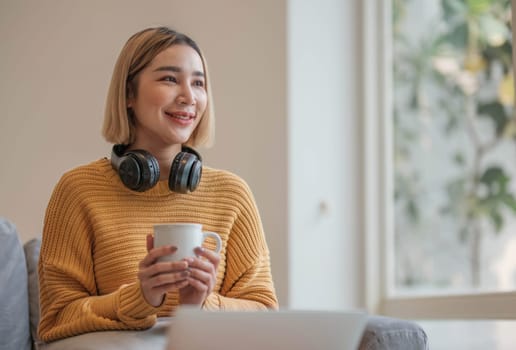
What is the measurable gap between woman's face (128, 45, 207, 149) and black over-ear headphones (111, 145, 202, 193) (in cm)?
8

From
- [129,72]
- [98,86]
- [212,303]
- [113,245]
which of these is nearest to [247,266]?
[212,303]

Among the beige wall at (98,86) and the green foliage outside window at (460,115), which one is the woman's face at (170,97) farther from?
the green foliage outside window at (460,115)

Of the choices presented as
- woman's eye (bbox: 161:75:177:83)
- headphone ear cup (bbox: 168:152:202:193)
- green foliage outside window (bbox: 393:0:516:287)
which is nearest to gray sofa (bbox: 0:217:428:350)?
headphone ear cup (bbox: 168:152:202:193)

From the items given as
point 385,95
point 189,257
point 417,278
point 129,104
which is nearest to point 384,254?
point 417,278

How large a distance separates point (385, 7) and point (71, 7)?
126 cm

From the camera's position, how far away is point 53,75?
10.5ft

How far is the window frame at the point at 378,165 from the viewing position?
10.8 ft

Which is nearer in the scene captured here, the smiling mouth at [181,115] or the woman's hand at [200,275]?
the woman's hand at [200,275]

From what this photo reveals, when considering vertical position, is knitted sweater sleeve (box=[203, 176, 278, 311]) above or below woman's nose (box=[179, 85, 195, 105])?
below

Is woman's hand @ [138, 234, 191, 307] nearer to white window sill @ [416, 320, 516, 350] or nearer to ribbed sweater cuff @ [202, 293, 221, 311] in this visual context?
ribbed sweater cuff @ [202, 293, 221, 311]

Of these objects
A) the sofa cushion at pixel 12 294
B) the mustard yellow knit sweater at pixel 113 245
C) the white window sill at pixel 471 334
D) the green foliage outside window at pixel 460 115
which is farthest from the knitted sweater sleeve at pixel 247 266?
the green foliage outside window at pixel 460 115

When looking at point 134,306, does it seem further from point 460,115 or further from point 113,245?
point 460,115

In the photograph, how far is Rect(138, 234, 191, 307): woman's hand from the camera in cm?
143

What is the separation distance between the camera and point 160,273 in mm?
1452
